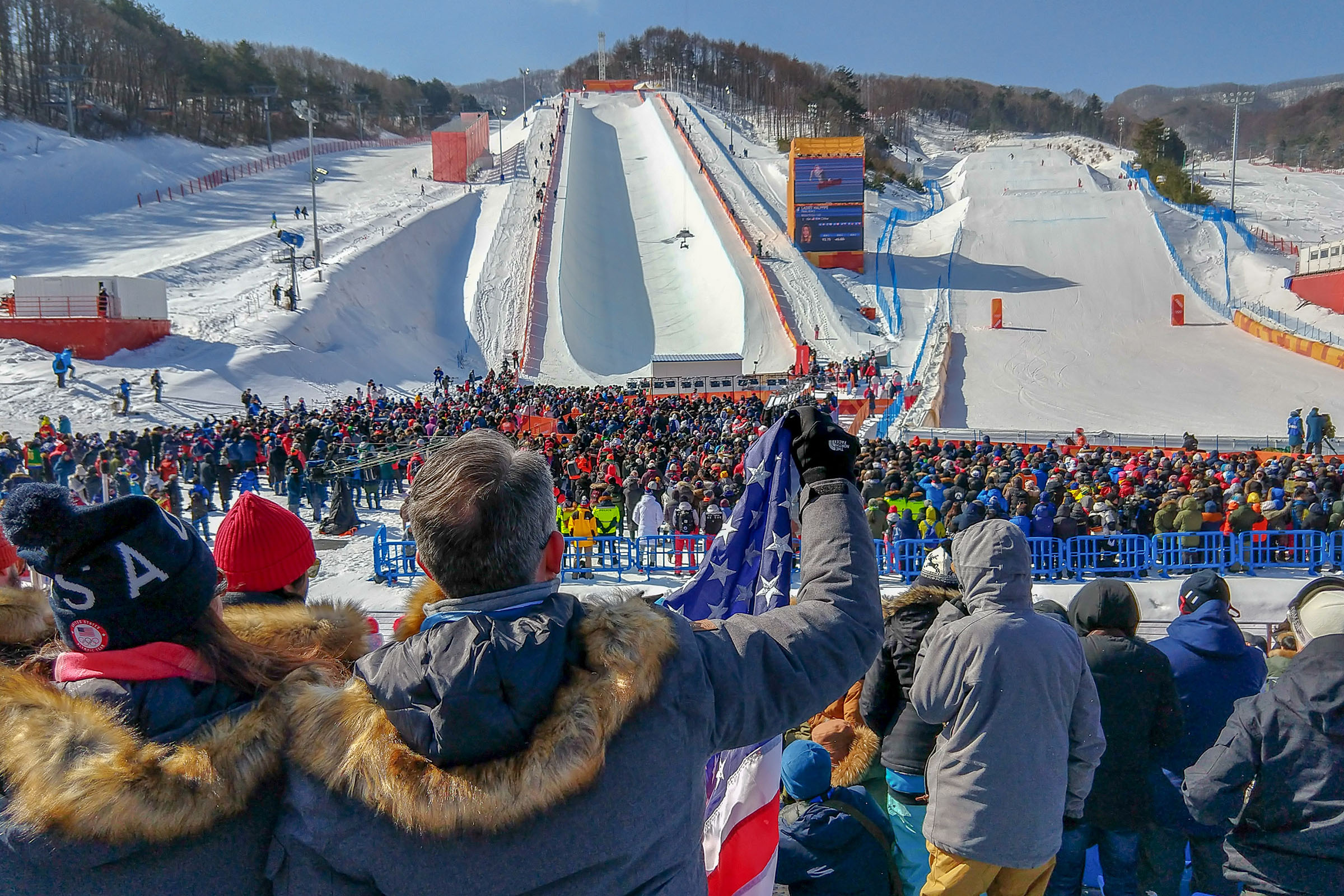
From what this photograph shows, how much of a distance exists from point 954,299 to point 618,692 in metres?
37.0

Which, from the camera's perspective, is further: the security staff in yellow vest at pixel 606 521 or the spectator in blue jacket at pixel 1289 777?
the security staff in yellow vest at pixel 606 521

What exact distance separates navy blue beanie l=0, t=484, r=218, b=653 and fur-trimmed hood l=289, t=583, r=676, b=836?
30 centimetres

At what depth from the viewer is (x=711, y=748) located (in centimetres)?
156

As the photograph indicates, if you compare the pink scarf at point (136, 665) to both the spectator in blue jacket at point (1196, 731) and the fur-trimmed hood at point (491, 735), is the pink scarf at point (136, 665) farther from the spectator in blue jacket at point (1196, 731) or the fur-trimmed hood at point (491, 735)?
the spectator in blue jacket at point (1196, 731)

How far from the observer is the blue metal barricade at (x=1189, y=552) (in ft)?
32.9

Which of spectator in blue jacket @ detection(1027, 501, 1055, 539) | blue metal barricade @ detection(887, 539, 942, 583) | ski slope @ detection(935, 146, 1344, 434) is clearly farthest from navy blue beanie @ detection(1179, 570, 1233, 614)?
ski slope @ detection(935, 146, 1344, 434)

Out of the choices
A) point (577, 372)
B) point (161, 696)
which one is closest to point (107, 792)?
point (161, 696)

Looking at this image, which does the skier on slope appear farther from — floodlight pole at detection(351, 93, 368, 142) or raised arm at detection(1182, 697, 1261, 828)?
floodlight pole at detection(351, 93, 368, 142)

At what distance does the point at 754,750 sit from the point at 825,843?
44 centimetres

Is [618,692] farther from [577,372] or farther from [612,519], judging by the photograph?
[577,372]

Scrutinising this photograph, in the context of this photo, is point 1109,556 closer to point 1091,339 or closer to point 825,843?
point 825,843

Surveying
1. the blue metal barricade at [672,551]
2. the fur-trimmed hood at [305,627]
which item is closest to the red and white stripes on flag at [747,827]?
the fur-trimmed hood at [305,627]

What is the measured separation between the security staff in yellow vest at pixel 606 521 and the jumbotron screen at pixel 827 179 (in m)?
29.2

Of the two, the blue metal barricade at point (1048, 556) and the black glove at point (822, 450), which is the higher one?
the black glove at point (822, 450)
